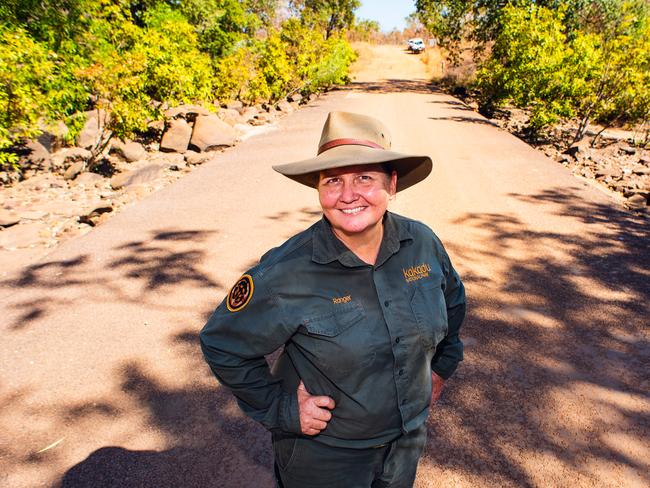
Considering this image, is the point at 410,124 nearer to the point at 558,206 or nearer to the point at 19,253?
→ the point at 558,206

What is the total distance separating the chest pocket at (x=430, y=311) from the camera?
175cm

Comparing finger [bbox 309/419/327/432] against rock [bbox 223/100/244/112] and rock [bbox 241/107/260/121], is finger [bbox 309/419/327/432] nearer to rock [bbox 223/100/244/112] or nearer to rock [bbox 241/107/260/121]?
rock [bbox 241/107/260/121]

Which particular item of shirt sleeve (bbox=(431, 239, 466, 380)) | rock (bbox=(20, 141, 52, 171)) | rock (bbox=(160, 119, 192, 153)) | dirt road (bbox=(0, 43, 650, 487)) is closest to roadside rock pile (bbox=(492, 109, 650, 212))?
dirt road (bbox=(0, 43, 650, 487))

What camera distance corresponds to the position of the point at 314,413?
169 cm

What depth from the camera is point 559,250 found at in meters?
5.84

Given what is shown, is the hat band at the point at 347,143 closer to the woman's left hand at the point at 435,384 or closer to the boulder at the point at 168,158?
the woman's left hand at the point at 435,384

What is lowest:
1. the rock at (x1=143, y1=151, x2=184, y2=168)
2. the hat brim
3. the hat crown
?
the rock at (x1=143, y1=151, x2=184, y2=168)

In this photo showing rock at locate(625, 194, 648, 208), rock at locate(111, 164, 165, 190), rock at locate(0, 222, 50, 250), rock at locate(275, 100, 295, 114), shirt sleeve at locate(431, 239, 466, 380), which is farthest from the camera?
rock at locate(275, 100, 295, 114)

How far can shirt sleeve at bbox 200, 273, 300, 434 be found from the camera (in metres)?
1.63

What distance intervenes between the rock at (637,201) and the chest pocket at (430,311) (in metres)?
7.37

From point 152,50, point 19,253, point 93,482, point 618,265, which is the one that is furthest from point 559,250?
point 152,50

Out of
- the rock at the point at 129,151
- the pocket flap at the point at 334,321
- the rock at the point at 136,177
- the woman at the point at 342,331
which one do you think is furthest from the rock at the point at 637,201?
the rock at the point at 129,151

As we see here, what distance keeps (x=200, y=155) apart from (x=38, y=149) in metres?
3.46

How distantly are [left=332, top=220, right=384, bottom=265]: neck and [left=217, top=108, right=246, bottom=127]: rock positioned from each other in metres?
13.6
